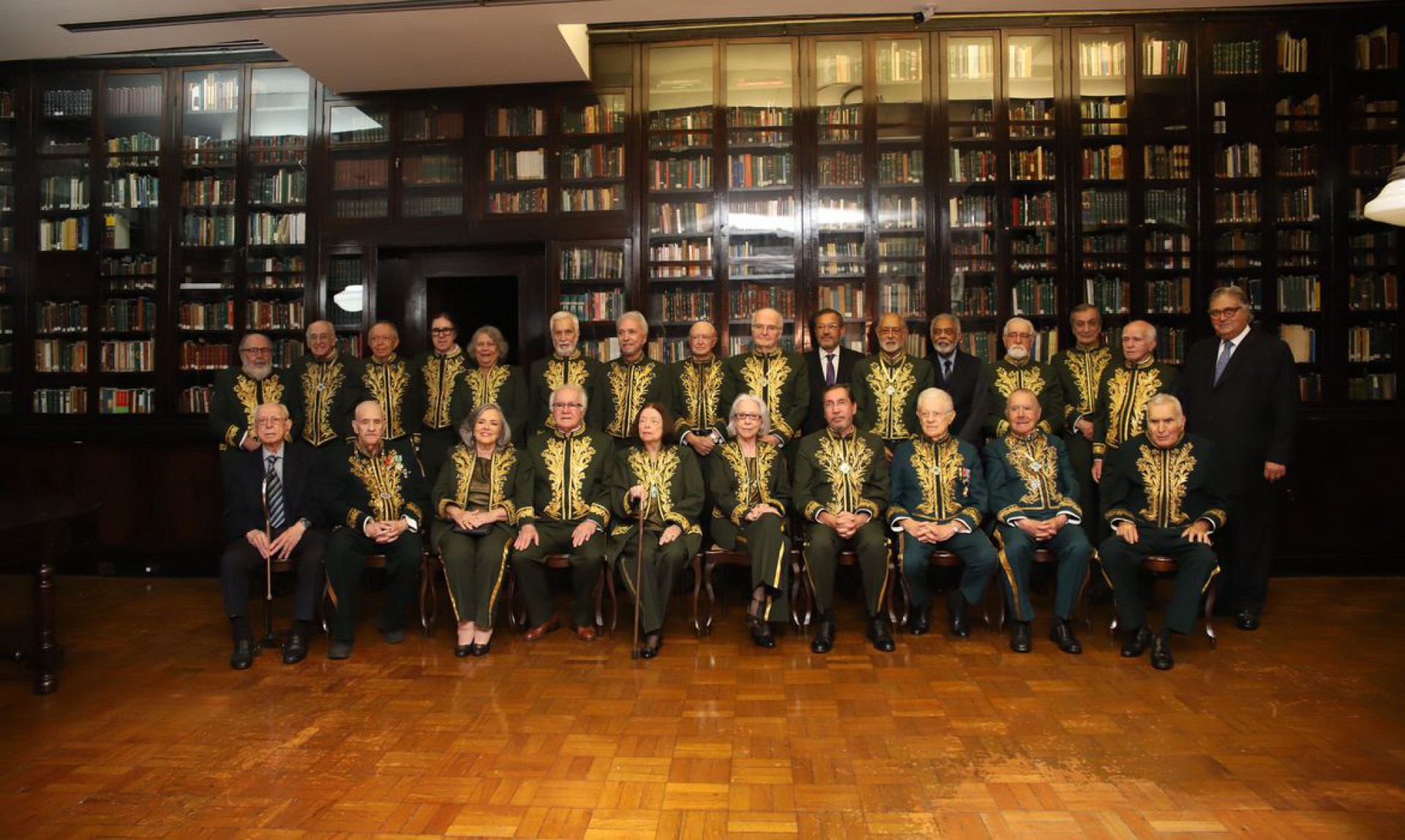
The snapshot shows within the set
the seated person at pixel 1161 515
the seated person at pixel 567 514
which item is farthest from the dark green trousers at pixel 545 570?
the seated person at pixel 1161 515

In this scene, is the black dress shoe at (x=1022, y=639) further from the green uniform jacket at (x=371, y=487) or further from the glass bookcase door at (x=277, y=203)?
the glass bookcase door at (x=277, y=203)

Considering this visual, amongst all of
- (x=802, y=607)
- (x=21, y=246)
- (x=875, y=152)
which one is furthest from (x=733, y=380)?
(x=21, y=246)

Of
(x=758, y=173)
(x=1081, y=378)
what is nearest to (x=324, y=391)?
(x=758, y=173)

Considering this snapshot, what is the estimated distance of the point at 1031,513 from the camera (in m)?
4.66

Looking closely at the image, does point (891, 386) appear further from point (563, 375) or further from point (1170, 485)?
point (563, 375)

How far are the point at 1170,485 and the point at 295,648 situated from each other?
415 cm

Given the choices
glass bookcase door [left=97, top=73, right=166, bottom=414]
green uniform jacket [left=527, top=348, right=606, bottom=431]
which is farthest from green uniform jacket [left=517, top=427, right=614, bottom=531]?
glass bookcase door [left=97, top=73, right=166, bottom=414]

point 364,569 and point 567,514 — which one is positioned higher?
point 567,514

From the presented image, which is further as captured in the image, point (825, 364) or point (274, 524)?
point (825, 364)

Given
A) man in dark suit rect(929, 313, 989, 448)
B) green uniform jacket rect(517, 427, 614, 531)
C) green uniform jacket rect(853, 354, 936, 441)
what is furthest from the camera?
man in dark suit rect(929, 313, 989, 448)

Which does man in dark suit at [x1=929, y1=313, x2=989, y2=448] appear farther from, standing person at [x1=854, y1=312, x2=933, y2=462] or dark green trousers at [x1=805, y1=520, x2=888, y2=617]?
dark green trousers at [x1=805, y1=520, x2=888, y2=617]

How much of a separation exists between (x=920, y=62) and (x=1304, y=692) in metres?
4.48

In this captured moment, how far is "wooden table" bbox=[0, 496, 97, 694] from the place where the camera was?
368cm

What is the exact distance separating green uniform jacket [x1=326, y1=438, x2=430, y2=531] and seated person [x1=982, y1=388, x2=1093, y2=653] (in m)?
2.90
